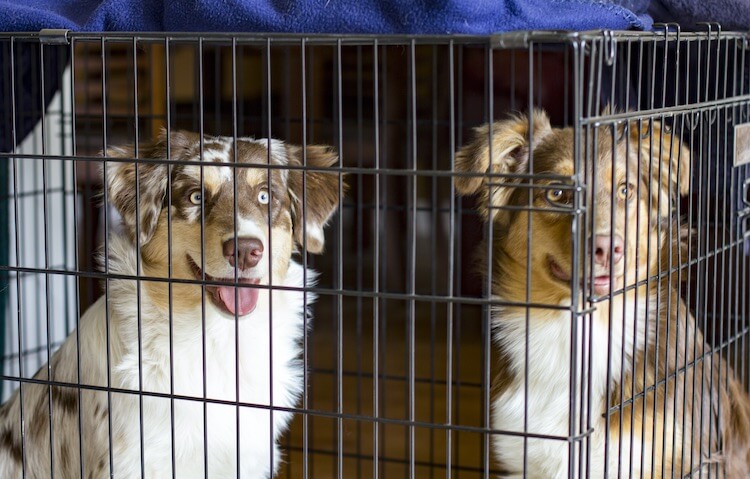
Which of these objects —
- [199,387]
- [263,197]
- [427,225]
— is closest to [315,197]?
[263,197]

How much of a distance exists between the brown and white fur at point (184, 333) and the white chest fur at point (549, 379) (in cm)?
50

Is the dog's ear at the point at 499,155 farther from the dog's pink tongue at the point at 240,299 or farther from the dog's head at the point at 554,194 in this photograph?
the dog's pink tongue at the point at 240,299

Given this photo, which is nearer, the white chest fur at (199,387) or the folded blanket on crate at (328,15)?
the folded blanket on crate at (328,15)

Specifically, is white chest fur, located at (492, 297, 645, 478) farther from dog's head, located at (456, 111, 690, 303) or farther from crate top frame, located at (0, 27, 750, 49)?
crate top frame, located at (0, 27, 750, 49)

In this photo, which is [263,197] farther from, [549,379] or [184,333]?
[549,379]

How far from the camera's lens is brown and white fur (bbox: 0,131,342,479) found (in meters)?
2.13

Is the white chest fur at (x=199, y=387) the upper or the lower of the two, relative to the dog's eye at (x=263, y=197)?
lower

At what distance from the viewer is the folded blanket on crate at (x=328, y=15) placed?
5.68ft

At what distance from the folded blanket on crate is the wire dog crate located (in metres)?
0.06

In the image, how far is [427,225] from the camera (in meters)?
6.32

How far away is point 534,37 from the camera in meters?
1.54

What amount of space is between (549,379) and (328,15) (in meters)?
0.97

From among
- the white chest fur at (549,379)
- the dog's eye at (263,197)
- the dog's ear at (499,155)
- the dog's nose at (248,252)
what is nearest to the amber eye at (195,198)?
the dog's eye at (263,197)

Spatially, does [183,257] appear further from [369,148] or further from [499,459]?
[369,148]
